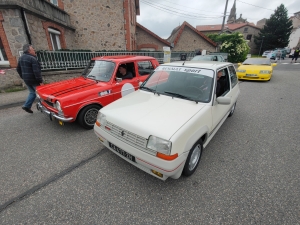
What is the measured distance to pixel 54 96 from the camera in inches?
129

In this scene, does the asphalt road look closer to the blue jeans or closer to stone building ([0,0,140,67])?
the blue jeans

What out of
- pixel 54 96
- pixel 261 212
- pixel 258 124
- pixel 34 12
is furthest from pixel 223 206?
pixel 34 12

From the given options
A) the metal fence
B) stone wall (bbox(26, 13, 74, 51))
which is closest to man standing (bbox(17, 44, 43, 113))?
the metal fence

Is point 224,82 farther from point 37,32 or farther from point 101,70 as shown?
point 37,32

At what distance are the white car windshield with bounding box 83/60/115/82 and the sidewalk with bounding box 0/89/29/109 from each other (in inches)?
128

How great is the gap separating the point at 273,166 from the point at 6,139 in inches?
214

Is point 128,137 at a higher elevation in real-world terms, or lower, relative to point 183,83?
lower

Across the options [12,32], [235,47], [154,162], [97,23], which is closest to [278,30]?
[235,47]

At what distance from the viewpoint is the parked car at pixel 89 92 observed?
3.28 metres

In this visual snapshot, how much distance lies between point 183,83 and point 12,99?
666 centimetres

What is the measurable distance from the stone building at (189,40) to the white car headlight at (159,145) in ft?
64.9

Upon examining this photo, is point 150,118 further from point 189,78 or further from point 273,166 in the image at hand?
point 273,166

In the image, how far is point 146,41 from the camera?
1659 centimetres

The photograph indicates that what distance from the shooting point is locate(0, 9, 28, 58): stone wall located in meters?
6.57
